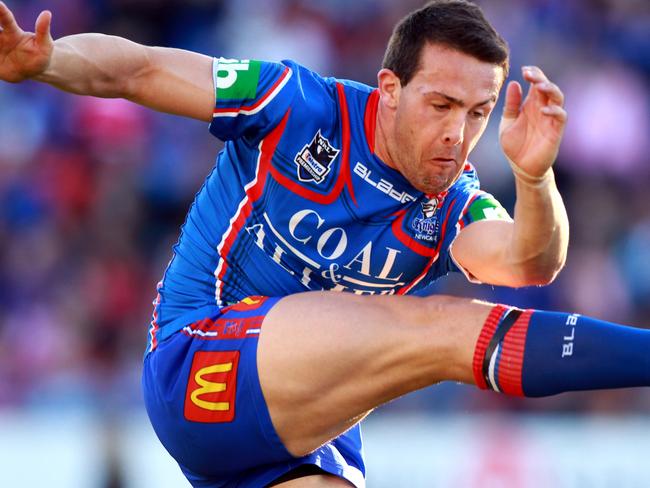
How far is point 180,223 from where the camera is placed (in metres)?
10.7

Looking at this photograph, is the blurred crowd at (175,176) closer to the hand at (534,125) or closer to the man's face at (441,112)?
the man's face at (441,112)

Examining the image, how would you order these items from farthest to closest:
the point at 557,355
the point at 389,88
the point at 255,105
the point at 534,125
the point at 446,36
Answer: the point at 389,88 < the point at 255,105 < the point at 446,36 < the point at 534,125 < the point at 557,355

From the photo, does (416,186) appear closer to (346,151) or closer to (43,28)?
(346,151)

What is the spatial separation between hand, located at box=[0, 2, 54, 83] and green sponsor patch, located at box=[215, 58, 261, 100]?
0.65m

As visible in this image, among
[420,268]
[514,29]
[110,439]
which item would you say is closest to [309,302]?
[420,268]

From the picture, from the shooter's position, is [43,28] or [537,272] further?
[537,272]

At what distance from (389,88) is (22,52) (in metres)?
1.38

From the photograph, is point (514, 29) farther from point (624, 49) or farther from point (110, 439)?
point (110, 439)

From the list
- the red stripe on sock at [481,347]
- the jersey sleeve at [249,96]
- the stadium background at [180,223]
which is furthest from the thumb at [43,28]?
the stadium background at [180,223]

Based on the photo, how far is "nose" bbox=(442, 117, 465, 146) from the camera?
4.48 m

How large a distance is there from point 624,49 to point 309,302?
7971 millimetres

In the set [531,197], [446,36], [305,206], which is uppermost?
[446,36]

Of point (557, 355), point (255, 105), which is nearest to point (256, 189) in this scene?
point (255, 105)

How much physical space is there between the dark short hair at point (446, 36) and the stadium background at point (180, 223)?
4.54 metres
